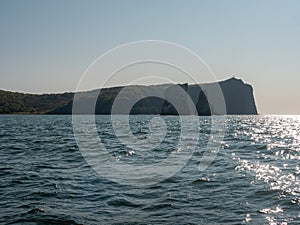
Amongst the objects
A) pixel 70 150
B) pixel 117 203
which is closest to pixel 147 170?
pixel 117 203

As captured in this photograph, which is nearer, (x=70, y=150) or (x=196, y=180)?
(x=196, y=180)

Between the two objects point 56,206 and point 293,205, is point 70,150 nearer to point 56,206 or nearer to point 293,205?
point 56,206

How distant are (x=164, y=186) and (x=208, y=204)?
4658mm

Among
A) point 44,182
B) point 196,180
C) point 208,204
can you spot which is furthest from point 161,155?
point 208,204

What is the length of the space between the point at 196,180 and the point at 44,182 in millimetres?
9134

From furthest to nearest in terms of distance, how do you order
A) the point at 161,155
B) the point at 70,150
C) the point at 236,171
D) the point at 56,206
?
the point at 70,150 < the point at 161,155 < the point at 236,171 < the point at 56,206

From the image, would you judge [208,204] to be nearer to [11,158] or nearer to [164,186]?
[164,186]

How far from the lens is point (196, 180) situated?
907 inches

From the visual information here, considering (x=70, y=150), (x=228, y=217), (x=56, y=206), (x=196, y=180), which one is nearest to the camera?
(x=228, y=217)

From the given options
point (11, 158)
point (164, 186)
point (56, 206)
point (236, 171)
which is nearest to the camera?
point (56, 206)

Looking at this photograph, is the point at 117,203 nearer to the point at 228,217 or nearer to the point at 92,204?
the point at 92,204

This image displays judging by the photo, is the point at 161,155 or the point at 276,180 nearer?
the point at 276,180

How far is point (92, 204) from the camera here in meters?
17.1

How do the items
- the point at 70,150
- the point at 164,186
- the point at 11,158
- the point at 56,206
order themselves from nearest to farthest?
the point at 56,206 → the point at 164,186 → the point at 11,158 → the point at 70,150
